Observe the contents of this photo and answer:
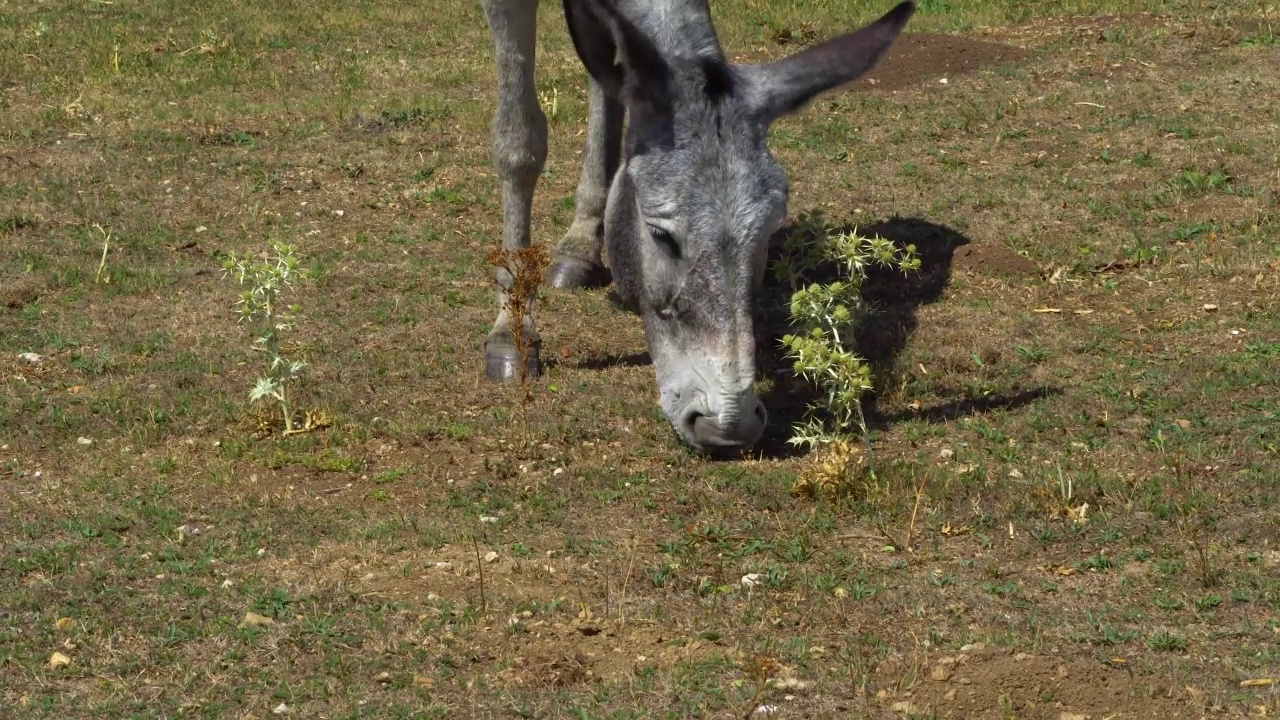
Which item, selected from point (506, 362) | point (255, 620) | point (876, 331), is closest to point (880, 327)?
point (876, 331)

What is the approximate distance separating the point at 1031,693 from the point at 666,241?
236 cm

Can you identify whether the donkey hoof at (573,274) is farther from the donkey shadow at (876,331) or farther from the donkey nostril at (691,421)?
the donkey nostril at (691,421)

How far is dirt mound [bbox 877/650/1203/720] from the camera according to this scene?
4121 mm

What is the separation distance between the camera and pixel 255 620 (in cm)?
475

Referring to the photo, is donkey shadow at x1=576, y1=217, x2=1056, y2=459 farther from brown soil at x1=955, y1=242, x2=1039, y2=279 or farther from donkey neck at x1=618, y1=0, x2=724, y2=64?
donkey neck at x1=618, y1=0, x2=724, y2=64

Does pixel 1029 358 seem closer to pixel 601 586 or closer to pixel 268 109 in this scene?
pixel 601 586

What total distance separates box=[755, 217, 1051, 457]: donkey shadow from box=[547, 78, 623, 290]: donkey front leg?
0.97 meters

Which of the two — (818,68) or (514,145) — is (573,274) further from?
(818,68)

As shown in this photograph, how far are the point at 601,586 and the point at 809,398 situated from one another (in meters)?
1.98

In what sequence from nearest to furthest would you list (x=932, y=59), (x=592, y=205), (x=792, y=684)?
(x=792, y=684)
(x=592, y=205)
(x=932, y=59)

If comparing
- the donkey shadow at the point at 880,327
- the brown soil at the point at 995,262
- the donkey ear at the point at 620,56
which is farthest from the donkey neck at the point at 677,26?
the brown soil at the point at 995,262

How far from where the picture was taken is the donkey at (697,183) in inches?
222

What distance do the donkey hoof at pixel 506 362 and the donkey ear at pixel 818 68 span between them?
5.46 ft

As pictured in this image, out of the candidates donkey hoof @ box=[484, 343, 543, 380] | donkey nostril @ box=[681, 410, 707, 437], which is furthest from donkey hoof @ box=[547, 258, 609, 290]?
donkey nostril @ box=[681, 410, 707, 437]
